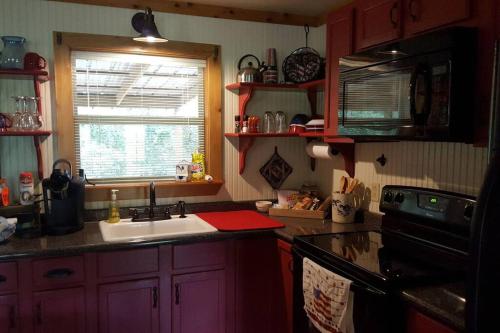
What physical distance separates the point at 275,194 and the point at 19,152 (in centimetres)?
168

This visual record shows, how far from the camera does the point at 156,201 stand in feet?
9.04

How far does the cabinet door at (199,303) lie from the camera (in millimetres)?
2262

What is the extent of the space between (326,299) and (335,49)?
1400 millimetres

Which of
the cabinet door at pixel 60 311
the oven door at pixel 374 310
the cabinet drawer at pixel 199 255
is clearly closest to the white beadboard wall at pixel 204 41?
the cabinet drawer at pixel 199 255

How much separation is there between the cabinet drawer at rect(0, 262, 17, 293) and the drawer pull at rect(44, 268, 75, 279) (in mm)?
133

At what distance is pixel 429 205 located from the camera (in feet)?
6.14

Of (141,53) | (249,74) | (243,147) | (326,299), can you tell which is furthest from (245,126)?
(326,299)

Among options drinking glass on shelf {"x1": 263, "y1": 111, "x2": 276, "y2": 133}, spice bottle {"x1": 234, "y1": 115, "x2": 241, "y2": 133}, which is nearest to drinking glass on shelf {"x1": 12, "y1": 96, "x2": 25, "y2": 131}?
spice bottle {"x1": 234, "y1": 115, "x2": 241, "y2": 133}

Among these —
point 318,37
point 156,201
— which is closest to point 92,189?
point 156,201

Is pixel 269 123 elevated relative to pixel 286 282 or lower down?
elevated

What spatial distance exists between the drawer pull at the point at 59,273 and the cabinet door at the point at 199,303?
518mm

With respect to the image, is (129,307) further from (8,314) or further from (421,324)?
(421,324)

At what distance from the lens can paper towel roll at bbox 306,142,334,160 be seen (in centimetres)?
273

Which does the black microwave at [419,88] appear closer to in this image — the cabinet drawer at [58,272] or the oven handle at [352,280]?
the oven handle at [352,280]
